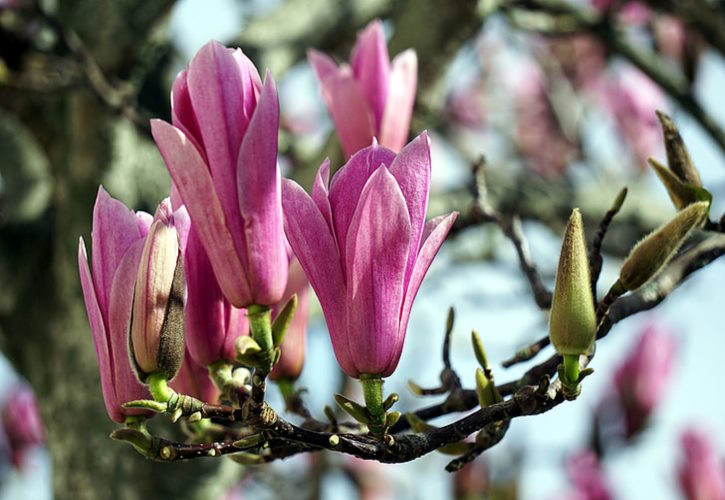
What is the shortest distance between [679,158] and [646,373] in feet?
5.58

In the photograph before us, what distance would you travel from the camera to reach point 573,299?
2.15ft

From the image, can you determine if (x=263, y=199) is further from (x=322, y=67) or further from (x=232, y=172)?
(x=322, y=67)

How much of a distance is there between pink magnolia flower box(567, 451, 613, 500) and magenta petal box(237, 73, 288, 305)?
1.54 meters

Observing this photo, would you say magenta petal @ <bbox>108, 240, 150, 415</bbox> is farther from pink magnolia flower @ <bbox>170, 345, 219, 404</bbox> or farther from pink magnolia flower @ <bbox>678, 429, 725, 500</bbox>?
pink magnolia flower @ <bbox>678, 429, 725, 500</bbox>

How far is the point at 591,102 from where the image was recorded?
13.1 ft

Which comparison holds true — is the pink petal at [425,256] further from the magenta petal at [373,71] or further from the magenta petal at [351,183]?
the magenta petal at [373,71]

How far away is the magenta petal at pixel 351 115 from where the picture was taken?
0.96 metres

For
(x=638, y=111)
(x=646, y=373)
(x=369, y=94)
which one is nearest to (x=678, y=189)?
(x=369, y=94)

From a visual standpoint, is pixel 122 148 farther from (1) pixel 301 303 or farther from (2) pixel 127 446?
(1) pixel 301 303

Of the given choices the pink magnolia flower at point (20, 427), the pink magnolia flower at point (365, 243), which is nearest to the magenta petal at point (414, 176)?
the pink magnolia flower at point (365, 243)

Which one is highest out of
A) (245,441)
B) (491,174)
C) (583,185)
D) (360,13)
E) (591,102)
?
(245,441)

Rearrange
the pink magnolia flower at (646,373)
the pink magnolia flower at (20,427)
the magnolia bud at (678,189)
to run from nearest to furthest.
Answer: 1. the magnolia bud at (678,189)
2. the pink magnolia flower at (646,373)
3. the pink magnolia flower at (20,427)

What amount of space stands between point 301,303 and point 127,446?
0.83m

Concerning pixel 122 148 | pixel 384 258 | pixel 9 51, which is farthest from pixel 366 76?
pixel 9 51
